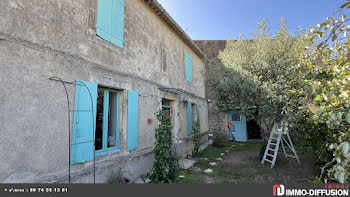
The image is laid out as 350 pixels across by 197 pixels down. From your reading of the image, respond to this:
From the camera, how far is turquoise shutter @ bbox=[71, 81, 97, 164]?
3127mm

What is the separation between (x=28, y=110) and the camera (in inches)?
Result: 100

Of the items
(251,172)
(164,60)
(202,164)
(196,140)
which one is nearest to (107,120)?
(164,60)

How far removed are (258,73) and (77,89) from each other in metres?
5.54

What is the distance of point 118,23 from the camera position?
4332 mm

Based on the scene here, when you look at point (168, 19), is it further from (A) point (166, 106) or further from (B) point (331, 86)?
(B) point (331, 86)

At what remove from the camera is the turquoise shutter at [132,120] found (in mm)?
4345

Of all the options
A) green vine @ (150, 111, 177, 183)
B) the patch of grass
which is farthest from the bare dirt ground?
green vine @ (150, 111, 177, 183)

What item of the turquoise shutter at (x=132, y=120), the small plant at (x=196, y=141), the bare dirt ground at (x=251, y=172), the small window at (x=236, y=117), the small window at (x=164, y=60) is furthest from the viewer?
the small window at (x=236, y=117)

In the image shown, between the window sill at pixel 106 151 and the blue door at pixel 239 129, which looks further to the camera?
the blue door at pixel 239 129

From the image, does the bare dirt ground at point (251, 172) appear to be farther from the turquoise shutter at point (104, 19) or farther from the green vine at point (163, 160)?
the turquoise shutter at point (104, 19)

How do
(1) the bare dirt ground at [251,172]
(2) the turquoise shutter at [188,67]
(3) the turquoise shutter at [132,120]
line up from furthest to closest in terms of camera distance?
1. (2) the turquoise shutter at [188,67]
2. (1) the bare dirt ground at [251,172]
3. (3) the turquoise shutter at [132,120]

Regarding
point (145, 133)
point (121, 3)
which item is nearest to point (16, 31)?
point (121, 3)

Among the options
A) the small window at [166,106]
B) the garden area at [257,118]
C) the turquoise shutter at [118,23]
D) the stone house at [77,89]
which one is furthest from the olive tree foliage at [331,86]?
the small window at [166,106]

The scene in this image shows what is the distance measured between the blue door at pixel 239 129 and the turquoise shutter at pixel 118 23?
9.33m
